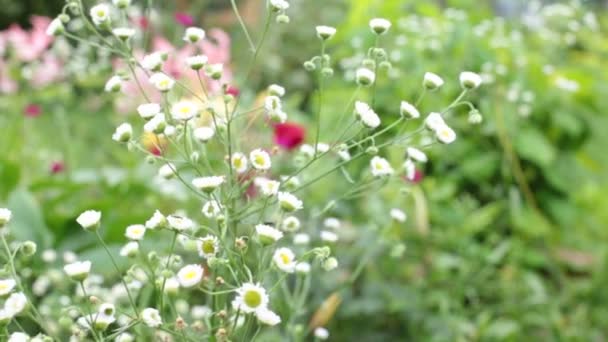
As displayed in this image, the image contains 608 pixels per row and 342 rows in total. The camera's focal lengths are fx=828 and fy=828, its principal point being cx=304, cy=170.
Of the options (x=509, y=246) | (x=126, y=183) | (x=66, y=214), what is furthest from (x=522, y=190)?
(x=66, y=214)

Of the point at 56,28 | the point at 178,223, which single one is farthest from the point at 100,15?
the point at 178,223

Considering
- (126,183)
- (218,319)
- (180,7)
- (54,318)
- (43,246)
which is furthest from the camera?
(180,7)

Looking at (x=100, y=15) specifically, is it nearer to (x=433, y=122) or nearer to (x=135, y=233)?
(x=135, y=233)

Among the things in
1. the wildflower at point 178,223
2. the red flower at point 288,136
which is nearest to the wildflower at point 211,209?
the wildflower at point 178,223

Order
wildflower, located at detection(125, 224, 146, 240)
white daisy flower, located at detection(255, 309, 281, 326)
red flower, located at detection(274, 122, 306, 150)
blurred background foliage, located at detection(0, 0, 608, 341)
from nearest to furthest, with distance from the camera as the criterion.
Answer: white daisy flower, located at detection(255, 309, 281, 326)
wildflower, located at detection(125, 224, 146, 240)
blurred background foliage, located at detection(0, 0, 608, 341)
red flower, located at detection(274, 122, 306, 150)

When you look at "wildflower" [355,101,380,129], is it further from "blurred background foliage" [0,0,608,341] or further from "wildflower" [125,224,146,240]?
"blurred background foliage" [0,0,608,341]

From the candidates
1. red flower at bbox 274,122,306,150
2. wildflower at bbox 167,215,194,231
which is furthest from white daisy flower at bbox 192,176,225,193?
red flower at bbox 274,122,306,150

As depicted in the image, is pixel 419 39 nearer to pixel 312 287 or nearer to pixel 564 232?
pixel 564 232

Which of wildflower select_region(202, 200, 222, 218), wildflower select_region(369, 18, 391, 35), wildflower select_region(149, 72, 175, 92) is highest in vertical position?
wildflower select_region(369, 18, 391, 35)
